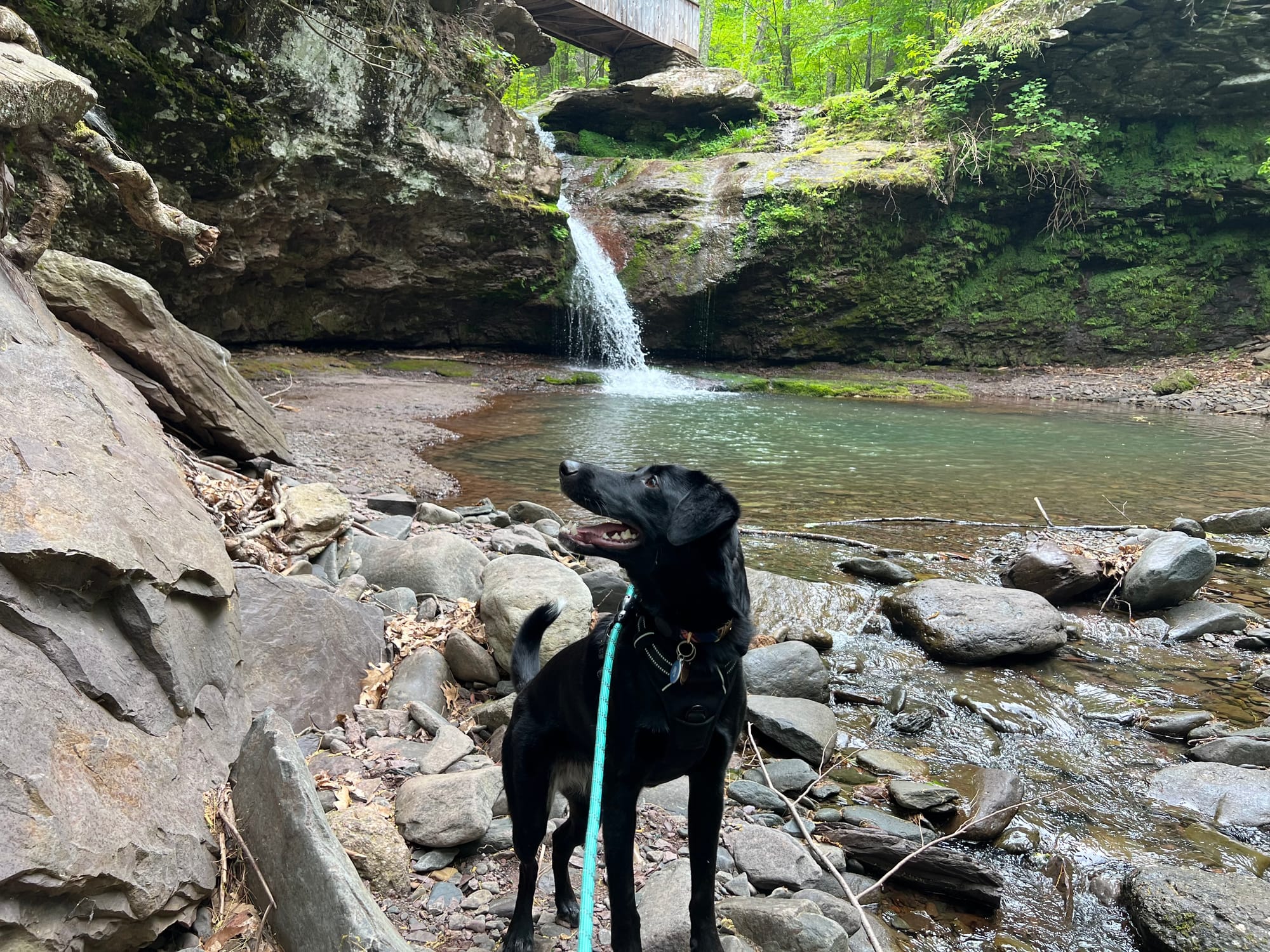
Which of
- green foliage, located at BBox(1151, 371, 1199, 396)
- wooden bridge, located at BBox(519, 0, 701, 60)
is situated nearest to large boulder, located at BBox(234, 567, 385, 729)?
wooden bridge, located at BBox(519, 0, 701, 60)

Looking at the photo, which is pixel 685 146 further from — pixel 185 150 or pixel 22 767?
pixel 22 767

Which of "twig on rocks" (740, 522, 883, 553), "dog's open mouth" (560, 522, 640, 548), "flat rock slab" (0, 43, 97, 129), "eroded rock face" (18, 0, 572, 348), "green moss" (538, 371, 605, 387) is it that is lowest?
"twig on rocks" (740, 522, 883, 553)

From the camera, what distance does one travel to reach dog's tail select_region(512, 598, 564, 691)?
2.70 m

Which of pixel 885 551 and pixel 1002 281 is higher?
pixel 1002 281

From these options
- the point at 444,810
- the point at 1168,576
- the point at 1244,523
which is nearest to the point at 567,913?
the point at 444,810

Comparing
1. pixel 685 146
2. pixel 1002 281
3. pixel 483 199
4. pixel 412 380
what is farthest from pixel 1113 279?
pixel 412 380

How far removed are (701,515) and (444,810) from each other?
130 cm

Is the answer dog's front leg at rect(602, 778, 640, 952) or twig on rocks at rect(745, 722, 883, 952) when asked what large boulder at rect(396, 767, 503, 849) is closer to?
dog's front leg at rect(602, 778, 640, 952)

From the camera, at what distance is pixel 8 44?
12.2 feet

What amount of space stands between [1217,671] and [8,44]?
7.22 m

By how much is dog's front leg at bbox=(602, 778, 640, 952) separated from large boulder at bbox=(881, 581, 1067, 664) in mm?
3199

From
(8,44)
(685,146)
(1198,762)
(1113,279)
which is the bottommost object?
(1198,762)

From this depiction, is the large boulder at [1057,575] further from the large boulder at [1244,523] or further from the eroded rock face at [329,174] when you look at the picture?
the eroded rock face at [329,174]

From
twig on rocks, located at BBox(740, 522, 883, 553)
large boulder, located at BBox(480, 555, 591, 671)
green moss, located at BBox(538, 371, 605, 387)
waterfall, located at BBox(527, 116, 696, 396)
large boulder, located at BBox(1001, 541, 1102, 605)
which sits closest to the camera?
large boulder, located at BBox(480, 555, 591, 671)
